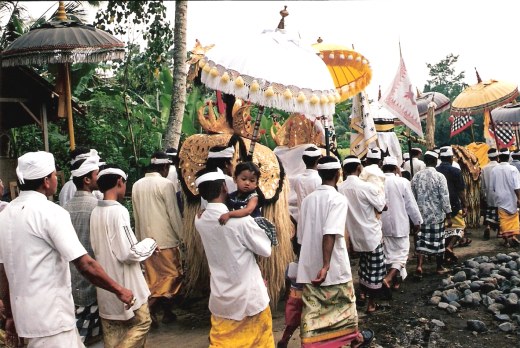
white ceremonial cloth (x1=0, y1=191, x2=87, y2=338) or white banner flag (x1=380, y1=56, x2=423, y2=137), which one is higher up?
white banner flag (x1=380, y1=56, x2=423, y2=137)

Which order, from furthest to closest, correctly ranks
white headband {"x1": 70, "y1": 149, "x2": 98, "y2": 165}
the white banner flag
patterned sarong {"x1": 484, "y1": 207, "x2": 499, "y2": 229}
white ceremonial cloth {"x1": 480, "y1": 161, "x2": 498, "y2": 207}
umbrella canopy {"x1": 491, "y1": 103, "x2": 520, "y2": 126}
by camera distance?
umbrella canopy {"x1": 491, "y1": 103, "x2": 520, "y2": 126} < patterned sarong {"x1": 484, "y1": 207, "x2": 499, "y2": 229} < white ceremonial cloth {"x1": 480, "y1": 161, "x2": 498, "y2": 207} < the white banner flag < white headband {"x1": 70, "y1": 149, "x2": 98, "y2": 165}

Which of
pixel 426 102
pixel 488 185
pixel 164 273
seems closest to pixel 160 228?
pixel 164 273

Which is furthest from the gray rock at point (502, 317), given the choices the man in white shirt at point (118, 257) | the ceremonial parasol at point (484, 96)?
the ceremonial parasol at point (484, 96)

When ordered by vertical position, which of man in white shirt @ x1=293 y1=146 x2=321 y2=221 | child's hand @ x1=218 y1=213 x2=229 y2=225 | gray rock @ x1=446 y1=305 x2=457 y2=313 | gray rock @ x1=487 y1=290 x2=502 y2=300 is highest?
man in white shirt @ x1=293 y1=146 x2=321 y2=221

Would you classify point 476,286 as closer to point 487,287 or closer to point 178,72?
point 487,287

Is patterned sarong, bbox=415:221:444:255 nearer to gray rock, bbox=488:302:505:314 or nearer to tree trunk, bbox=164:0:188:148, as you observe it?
gray rock, bbox=488:302:505:314

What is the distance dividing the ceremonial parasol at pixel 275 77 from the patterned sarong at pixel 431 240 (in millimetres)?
3441

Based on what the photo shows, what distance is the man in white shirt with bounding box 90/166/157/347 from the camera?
3396 mm

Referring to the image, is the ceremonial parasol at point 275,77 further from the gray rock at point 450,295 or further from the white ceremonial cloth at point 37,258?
the gray rock at point 450,295

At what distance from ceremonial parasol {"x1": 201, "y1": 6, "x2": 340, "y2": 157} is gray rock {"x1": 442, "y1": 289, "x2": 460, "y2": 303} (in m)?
2.69

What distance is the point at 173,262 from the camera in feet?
17.3

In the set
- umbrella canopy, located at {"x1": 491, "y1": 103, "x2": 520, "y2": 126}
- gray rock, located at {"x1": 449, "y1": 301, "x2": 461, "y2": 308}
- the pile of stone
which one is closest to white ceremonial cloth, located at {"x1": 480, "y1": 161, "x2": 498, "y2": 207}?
the pile of stone

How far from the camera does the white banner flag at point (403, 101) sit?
6.97 metres

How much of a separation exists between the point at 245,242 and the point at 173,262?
6.86 feet
